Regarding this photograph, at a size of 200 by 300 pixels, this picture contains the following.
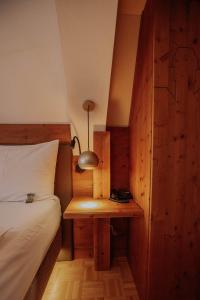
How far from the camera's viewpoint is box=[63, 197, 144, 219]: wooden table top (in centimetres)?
123

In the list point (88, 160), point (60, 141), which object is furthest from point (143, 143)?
point (60, 141)

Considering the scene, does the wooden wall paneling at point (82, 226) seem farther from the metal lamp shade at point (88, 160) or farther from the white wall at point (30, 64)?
the white wall at point (30, 64)

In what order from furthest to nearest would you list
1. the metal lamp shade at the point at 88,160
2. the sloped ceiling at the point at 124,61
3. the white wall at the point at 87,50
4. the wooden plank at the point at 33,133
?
the wooden plank at the point at 33,133 → the metal lamp shade at the point at 88,160 → the sloped ceiling at the point at 124,61 → the white wall at the point at 87,50

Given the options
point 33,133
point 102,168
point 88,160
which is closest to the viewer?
point 88,160

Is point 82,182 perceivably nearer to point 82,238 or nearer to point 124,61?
point 82,238

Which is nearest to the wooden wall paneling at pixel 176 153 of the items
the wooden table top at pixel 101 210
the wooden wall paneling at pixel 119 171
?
the wooden table top at pixel 101 210

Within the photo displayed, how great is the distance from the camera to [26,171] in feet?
4.83

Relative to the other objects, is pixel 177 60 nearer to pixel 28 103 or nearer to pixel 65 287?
pixel 28 103

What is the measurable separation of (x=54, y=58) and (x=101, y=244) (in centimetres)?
173

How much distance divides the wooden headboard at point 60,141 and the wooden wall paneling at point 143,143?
2.19ft

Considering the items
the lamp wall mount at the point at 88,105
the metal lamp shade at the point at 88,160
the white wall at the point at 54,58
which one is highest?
the white wall at the point at 54,58

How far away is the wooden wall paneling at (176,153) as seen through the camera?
1.06m

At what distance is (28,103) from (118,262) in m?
1.86

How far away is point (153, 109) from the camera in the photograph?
3.52 feet
